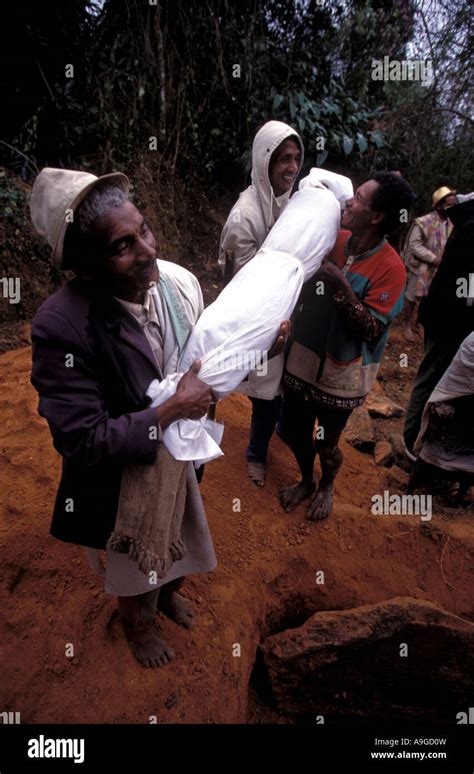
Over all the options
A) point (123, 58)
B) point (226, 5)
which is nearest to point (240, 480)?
point (123, 58)

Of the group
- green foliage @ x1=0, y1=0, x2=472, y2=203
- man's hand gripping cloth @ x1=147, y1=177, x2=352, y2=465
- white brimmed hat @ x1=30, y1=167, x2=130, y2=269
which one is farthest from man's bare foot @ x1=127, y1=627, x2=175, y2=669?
green foliage @ x1=0, y1=0, x2=472, y2=203

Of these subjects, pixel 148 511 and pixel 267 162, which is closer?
pixel 148 511

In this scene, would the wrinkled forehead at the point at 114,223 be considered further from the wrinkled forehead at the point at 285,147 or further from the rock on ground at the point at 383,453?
the rock on ground at the point at 383,453

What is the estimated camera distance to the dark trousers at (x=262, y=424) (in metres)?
2.44

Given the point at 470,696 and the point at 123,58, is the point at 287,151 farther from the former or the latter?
the point at 123,58

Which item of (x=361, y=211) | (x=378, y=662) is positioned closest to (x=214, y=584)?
(x=378, y=662)

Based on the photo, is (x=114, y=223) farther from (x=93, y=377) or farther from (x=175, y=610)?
Result: (x=175, y=610)

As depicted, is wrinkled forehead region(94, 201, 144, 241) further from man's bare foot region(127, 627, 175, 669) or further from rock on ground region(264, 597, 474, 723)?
rock on ground region(264, 597, 474, 723)

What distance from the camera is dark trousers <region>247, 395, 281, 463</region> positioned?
2.44 m

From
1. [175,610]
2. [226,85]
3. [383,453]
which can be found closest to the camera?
[175,610]

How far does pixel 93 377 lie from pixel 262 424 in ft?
4.90

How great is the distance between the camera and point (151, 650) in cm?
186

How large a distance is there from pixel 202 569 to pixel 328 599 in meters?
0.96

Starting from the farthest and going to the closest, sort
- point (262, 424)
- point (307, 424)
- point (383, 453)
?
1. point (383, 453)
2. point (262, 424)
3. point (307, 424)
